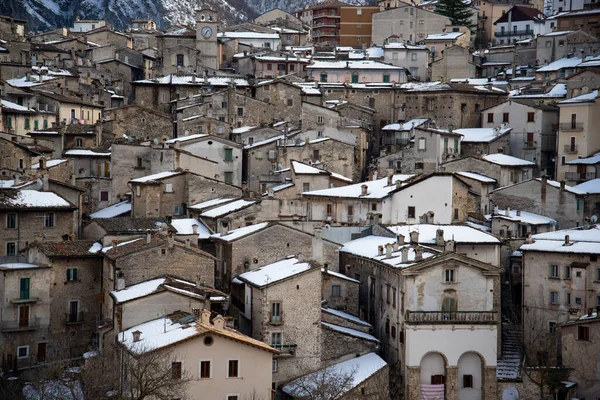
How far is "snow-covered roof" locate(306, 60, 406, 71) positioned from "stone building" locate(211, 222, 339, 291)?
3883 cm

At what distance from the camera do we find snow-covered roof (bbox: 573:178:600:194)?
7269cm

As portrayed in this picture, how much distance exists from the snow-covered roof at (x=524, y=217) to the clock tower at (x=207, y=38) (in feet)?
120

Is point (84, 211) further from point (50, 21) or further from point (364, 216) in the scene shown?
point (50, 21)

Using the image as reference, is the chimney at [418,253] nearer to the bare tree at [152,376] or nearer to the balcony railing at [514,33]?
the bare tree at [152,376]

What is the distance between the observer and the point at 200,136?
76938mm

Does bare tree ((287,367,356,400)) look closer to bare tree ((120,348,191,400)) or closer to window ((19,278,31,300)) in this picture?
bare tree ((120,348,191,400))

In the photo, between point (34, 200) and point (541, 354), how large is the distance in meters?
25.1

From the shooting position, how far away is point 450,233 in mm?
61812

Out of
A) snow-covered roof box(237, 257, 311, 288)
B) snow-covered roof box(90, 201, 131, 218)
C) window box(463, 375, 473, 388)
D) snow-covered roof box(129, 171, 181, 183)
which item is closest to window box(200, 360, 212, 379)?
snow-covered roof box(237, 257, 311, 288)

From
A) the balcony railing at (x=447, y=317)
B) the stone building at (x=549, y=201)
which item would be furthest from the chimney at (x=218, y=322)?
the stone building at (x=549, y=201)

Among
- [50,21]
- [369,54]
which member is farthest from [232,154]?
[50,21]

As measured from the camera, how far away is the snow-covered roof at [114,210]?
69.9 meters

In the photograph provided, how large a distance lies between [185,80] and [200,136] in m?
16.3

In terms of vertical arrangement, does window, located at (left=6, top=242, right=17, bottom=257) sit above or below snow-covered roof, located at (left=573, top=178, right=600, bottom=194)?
below
